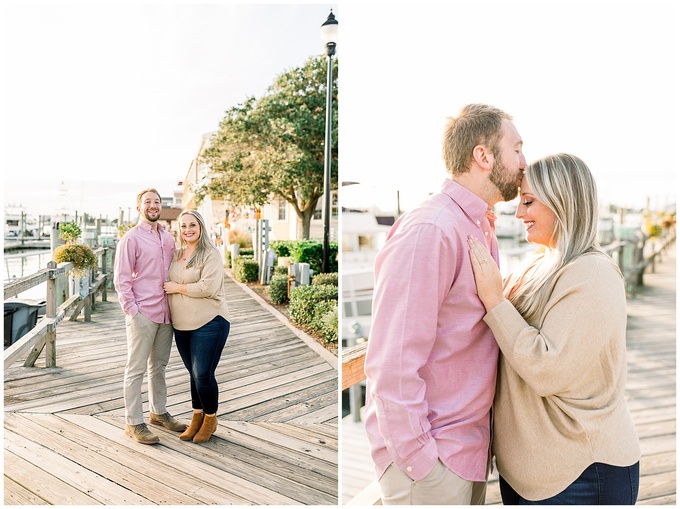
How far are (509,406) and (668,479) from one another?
2226 millimetres

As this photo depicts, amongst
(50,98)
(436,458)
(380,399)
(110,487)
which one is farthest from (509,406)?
(50,98)

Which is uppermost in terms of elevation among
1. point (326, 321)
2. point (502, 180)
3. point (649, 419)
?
point (502, 180)

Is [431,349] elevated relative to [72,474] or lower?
elevated

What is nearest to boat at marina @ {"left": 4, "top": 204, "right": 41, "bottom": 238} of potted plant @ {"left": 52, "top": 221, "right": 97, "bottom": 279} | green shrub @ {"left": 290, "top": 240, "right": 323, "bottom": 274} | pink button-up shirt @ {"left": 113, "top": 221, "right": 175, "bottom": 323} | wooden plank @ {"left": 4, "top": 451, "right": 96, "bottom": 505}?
potted plant @ {"left": 52, "top": 221, "right": 97, "bottom": 279}

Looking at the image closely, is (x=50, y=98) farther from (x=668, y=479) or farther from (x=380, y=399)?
(x=668, y=479)

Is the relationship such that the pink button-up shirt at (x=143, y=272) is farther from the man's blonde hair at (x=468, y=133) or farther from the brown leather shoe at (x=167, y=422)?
the man's blonde hair at (x=468, y=133)

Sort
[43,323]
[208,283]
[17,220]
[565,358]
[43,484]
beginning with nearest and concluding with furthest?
[565,358] → [43,484] → [208,283] → [17,220] → [43,323]

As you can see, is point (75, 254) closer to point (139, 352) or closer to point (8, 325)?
point (8, 325)

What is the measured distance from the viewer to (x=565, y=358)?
3.66 ft

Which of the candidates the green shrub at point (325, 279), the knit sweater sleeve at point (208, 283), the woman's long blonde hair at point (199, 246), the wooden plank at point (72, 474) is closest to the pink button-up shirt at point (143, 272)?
the woman's long blonde hair at point (199, 246)

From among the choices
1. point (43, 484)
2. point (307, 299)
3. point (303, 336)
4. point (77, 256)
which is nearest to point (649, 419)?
point (303, 336)

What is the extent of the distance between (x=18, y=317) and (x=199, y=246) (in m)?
2.91

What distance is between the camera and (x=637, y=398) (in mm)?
4742

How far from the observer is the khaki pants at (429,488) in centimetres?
113
